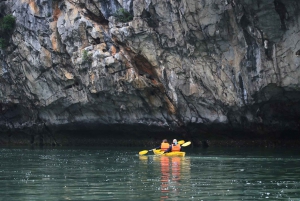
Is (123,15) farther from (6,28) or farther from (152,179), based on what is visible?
(152,179)

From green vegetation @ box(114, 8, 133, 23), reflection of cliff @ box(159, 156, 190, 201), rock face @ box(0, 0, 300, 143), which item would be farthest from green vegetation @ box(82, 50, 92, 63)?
reflection of cliff @ box(159, 156, 190, 201)

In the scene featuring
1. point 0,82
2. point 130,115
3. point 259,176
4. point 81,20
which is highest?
point 81,20

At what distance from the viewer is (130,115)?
4009 cm

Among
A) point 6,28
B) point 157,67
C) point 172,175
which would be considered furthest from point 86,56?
point 172,175

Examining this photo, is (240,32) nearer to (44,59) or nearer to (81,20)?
(81,20)

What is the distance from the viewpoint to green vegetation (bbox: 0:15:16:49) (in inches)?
1663

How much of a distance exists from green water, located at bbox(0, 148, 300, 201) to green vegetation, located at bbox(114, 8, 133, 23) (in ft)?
37.4

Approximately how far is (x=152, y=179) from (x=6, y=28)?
84.6ft

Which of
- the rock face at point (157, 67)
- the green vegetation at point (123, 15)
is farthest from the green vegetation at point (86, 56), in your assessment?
the green vegetation at point (123, 15)

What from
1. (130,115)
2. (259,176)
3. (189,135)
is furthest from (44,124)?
(259,176)

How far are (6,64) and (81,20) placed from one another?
8.42 metres

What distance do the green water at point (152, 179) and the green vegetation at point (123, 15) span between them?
11.4m

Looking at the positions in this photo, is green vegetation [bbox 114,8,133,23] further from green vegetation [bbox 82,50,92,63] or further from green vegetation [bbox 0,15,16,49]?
→ green vegetation [bbox 0,15,16,49]

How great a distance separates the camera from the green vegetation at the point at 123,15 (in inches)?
1447
